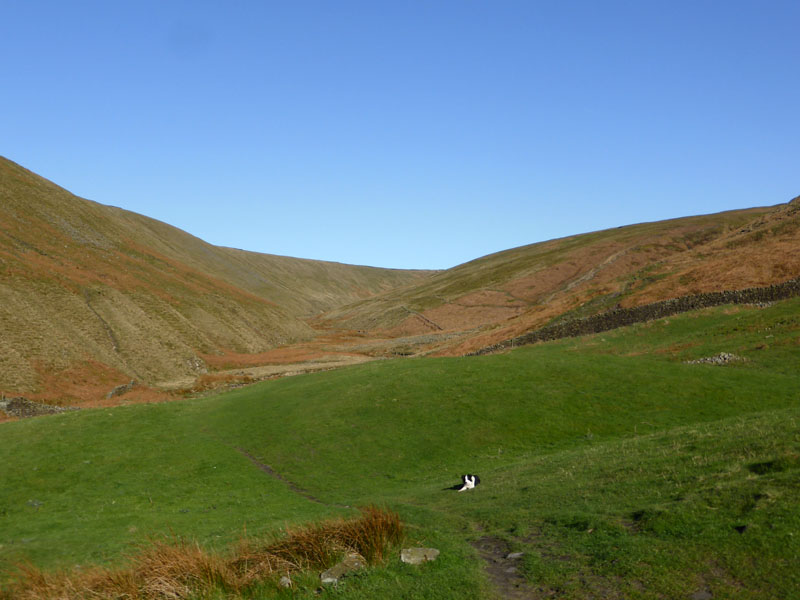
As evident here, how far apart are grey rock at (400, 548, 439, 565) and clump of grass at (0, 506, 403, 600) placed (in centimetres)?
42

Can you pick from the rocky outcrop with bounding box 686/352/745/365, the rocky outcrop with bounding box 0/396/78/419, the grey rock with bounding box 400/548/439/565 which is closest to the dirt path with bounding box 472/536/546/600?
the grey rock with bounding box 400/548/439/565

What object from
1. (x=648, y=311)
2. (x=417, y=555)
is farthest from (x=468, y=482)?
(x=648, y=311)

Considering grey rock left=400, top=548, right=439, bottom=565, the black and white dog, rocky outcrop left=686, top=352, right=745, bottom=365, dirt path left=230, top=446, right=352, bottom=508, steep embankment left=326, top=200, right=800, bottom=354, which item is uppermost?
steep embankment left=326, top=200, right=800, bottom=354

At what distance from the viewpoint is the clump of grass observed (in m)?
10.1

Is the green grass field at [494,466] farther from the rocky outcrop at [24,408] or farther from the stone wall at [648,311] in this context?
the rocky outcrop at [24,408]

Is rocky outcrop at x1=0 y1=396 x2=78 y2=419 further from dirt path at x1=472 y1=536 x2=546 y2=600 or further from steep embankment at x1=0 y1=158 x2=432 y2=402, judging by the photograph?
dirt path at x1=472 y1=536 x2=546 y2=600

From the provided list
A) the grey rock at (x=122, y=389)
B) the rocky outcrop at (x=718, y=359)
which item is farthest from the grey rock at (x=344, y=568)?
the grey rock at (x=122, y=389)

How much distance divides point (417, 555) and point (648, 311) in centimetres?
4462

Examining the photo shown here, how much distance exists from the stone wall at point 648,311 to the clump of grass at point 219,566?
1661 inches

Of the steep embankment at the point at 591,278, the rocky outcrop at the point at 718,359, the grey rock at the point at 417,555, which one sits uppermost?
the steep embankment at the point at 591,278

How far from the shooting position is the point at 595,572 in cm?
959

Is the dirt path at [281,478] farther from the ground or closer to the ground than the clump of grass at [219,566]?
closer to the ground

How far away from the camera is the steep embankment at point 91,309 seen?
5584cm

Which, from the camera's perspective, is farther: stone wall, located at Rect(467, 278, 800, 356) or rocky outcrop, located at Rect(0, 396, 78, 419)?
rocky outcrop, located at Rect(0, 396, 78, 419)
